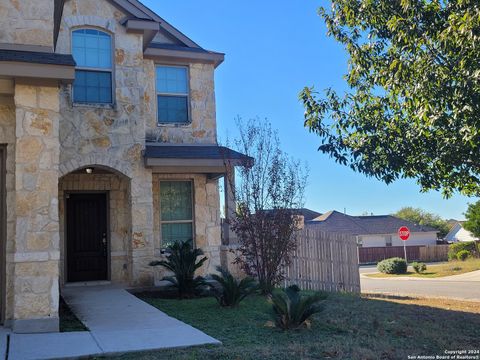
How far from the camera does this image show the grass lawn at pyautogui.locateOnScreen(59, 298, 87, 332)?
23.9 feet

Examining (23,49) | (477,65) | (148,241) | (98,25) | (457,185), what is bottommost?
(148,241)

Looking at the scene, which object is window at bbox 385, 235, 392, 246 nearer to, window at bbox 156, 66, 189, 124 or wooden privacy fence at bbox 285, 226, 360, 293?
wooden privacy fence at bbox 285, 226, 360, 293

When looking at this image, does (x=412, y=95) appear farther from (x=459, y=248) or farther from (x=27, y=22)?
(x=459, y=248)

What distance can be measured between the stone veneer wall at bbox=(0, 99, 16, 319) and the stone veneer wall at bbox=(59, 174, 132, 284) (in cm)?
505

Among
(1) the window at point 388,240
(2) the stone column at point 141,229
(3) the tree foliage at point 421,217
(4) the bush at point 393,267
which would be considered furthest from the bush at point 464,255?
(3) the tree foliage at point 421,217

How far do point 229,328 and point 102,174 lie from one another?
6.92 metres

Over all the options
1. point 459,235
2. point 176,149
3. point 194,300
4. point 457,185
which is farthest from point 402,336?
point 459,235

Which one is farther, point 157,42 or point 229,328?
point 157,42

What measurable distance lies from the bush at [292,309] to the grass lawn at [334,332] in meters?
0.15

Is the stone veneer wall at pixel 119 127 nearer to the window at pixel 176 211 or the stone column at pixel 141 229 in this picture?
the stone column at pixel 141 229

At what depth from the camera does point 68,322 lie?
25.5 ft

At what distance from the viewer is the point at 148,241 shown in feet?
39.3

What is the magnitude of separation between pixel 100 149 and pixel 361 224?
4839 cm

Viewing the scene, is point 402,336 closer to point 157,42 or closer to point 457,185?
point 457,185
